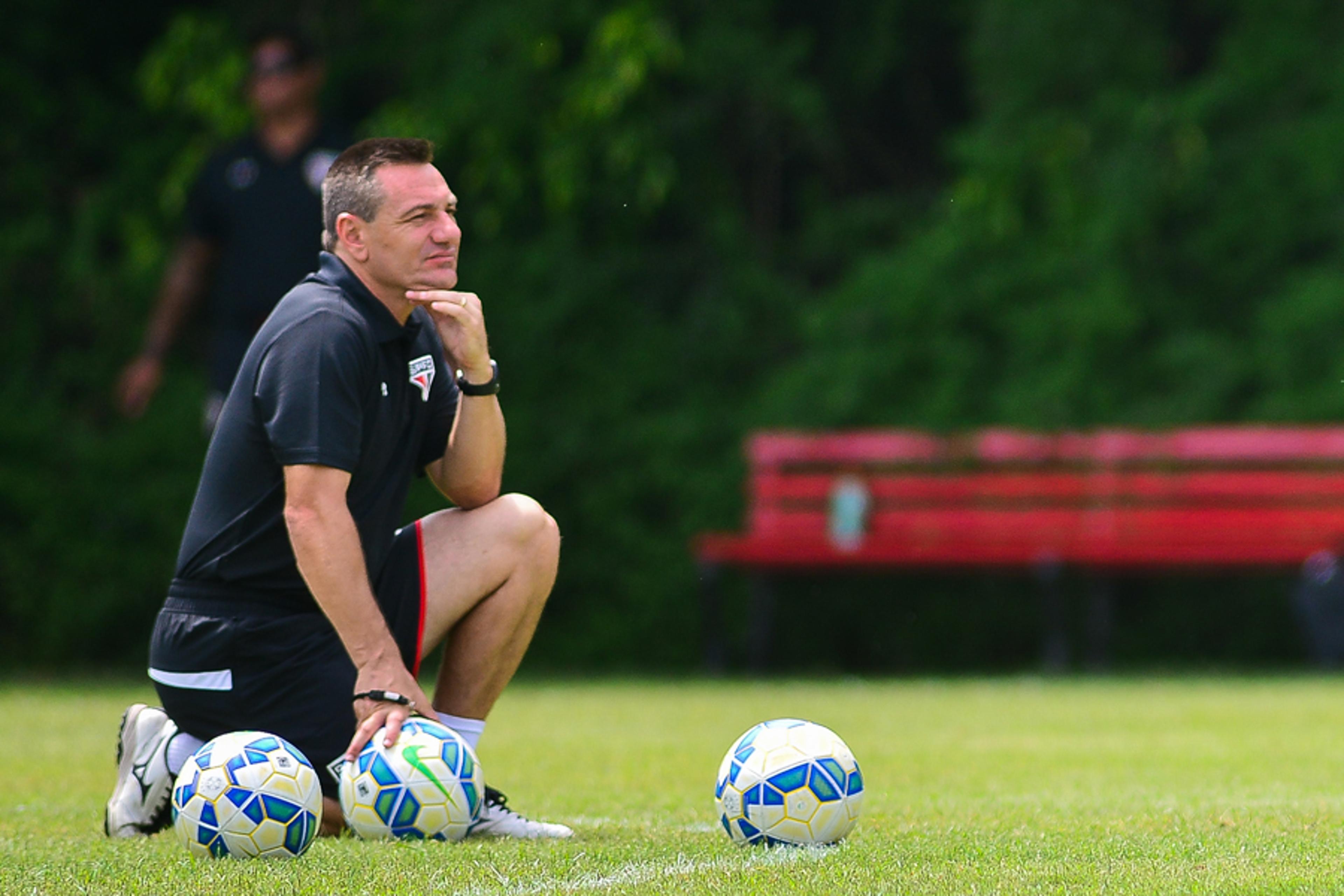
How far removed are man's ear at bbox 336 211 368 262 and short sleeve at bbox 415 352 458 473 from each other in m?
0.37

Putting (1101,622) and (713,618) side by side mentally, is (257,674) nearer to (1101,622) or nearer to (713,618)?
(713,618)

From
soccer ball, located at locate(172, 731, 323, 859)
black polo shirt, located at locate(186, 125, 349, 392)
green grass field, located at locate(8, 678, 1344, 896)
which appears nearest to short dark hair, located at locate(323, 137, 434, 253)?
soccer ball, located at locate(172, 731, 323, 859)

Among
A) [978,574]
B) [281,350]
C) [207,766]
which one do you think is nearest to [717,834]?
[207,766]

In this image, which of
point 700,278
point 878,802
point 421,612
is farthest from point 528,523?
point 700,278

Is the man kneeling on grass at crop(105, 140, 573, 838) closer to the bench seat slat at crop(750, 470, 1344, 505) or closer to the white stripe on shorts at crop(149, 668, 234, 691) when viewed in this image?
the white stripe on shorts at crop(149, 668, 234, 691)

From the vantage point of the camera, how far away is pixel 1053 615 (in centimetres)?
1055

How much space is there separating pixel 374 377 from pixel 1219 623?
829 centimetres

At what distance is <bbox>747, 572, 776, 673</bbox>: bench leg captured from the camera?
10.9m

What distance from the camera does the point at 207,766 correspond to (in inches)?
150

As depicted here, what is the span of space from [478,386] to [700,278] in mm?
8046

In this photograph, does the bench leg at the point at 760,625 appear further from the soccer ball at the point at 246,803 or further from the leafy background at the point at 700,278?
the soccer ball at the point at 246,803

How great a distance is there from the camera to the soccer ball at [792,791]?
12.7ft

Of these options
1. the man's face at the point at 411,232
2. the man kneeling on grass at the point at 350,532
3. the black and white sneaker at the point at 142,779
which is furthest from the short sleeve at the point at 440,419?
the black and white sneaker at the point at 142,779

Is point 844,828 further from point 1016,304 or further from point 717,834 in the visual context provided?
point 1016,304
